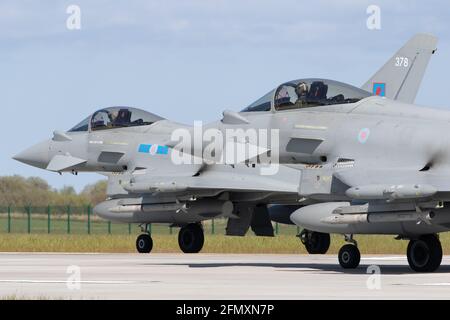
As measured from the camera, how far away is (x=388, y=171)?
20188 millimetres

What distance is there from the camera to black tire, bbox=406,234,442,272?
20.8 meters

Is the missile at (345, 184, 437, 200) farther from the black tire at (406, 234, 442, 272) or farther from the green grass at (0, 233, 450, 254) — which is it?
the green grass at (0, 233, 450, 254)

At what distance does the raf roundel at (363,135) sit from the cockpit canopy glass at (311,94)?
115 centimetres

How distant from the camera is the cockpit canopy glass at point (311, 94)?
2219 cm

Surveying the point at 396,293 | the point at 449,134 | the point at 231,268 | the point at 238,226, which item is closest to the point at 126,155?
the point at 238,226

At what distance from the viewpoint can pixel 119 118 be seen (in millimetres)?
32969

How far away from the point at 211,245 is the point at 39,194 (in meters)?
48.3

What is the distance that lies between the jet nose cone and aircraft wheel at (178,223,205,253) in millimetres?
4956

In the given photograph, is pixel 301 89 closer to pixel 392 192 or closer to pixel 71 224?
pixel 392 192

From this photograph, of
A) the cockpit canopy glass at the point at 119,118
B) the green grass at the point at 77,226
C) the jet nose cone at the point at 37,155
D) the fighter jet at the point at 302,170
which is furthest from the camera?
the green grass at the point at 77,226

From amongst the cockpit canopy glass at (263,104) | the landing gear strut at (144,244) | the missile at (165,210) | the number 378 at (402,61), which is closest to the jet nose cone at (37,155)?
the missile at (165,210)

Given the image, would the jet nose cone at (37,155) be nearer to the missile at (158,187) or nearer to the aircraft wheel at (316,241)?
the missile at (158,187)

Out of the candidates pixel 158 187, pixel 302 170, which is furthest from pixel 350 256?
pixel 158 187
